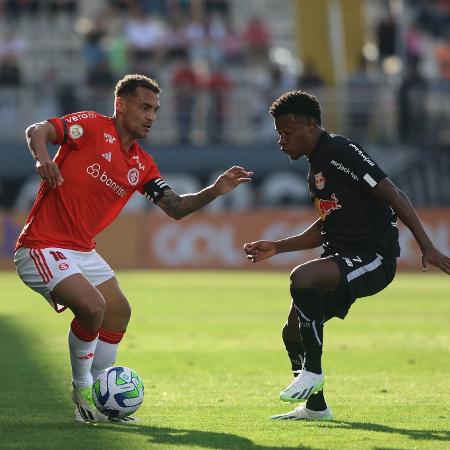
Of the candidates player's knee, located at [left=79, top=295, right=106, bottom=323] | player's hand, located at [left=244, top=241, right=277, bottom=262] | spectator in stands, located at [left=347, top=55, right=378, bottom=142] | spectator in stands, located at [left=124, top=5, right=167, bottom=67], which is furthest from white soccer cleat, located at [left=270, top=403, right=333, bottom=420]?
spectator in stands, located at [left=124, top=5, right=167, bottom=67]

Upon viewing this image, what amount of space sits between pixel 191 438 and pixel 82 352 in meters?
1.23

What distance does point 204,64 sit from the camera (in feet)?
91.4

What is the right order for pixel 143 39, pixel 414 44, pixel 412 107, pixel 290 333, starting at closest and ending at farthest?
pixel 290 333 < pixel 412 107 < pixel 143 39 < pixel 414 44

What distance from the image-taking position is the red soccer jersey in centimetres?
806

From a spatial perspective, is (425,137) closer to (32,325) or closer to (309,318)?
(32,325)

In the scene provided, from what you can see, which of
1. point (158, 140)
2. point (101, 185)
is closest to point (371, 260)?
point (101, 185)

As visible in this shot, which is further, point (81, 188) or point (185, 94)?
point (185, 94)

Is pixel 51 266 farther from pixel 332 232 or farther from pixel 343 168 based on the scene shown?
pixel 343 168

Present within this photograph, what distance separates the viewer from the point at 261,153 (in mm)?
27125

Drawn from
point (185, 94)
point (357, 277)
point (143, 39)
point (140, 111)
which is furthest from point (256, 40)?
point (357, 277)

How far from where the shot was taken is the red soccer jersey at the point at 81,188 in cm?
806

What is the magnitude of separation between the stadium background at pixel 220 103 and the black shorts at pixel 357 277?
17454 mm

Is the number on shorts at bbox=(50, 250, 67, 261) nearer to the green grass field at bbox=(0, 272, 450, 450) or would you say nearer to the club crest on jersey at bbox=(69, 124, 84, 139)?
the club crest on jersey at bbox=(69, 124, 84, 139)

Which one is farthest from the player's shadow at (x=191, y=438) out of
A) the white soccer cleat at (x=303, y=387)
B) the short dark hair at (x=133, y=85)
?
the short dark hair at (x=133, y=85)
